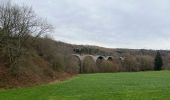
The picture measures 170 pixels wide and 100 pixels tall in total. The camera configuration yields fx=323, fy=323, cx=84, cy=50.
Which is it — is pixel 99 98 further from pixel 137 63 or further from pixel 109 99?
pixel 137 63

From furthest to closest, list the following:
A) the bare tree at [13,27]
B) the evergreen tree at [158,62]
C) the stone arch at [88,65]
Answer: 1. the evergreen tree at [158,62]
2. the stone arch at [88,65]
3. the bare tree at [13,27]

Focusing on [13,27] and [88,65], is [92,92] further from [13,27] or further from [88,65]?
[88,65]

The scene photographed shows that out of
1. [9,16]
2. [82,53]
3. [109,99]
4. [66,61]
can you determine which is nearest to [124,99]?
[109,99]

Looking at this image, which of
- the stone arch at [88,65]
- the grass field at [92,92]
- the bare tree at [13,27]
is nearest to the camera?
the grass field at [92,92]

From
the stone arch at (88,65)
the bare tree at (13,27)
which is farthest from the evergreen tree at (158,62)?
the bare tree at (13,27)

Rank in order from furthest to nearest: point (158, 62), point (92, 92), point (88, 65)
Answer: point (158, 62)
point (88, 65)
point (92, 92)

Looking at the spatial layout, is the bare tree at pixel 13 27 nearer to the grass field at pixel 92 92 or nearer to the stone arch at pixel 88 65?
the grass field at pixel 92 92

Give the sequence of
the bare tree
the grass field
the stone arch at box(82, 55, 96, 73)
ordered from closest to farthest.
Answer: the grass field, the bare tree, the stone arch at box(82, 55, 96, 73)

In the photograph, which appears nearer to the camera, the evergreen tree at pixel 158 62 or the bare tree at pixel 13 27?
the bare tree at pixel 13 27

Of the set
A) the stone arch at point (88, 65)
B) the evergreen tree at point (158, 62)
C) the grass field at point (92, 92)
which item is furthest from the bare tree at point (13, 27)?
the evergreen tree at point (158, 62)

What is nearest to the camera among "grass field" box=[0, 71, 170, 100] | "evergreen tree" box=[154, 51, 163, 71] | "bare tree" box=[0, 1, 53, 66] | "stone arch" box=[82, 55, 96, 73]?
"grass field" box=[0, 71, 170, 100]

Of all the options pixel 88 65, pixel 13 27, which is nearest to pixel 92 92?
pixel 13 27

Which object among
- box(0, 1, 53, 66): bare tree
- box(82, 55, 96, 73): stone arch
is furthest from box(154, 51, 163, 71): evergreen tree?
box(0, 1, 53, 66): bare tree

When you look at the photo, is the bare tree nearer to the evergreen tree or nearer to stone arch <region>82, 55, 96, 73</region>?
stone arch <region>82, 55, 96, 73</region>
